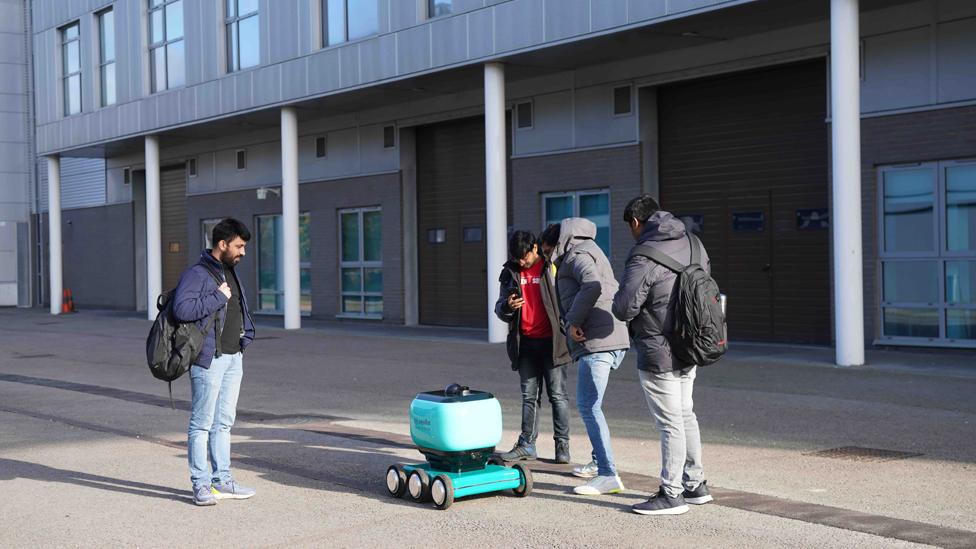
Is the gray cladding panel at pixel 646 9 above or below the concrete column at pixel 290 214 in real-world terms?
above

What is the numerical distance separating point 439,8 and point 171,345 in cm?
1456

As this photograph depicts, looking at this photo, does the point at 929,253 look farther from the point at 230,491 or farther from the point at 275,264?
the point at 275,264

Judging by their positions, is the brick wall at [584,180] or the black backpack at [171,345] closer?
the black backpack at [171,345]

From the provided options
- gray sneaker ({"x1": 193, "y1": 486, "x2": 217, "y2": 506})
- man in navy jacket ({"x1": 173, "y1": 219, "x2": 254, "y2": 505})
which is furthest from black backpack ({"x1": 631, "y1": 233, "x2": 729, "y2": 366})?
gray sneaker ({"x1": 193, "y1": 486, "x2": 217, "y2": 506})

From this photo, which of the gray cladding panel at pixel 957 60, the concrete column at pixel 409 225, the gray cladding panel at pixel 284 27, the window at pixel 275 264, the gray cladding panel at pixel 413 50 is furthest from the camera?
the window at pixel 275 264

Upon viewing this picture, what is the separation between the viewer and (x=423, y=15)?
68.6ft

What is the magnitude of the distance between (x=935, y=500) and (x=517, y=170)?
50.8 feet

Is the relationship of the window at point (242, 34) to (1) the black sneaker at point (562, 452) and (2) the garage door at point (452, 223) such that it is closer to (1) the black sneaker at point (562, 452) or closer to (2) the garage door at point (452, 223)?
(2) the garage door at point (452, 223)

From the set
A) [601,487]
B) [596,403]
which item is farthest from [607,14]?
[601,487]

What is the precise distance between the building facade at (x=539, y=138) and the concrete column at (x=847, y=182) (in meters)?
0.04

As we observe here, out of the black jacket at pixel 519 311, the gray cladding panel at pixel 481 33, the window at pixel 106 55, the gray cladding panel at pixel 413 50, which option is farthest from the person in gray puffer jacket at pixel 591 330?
the window at pixel 106 55

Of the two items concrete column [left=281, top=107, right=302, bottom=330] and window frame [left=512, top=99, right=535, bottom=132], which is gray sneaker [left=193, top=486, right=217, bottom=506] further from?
concrete column [left=281, top=107, right=302, bottom=330]

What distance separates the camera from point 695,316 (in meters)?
6.67

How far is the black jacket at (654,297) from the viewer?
6770mm
